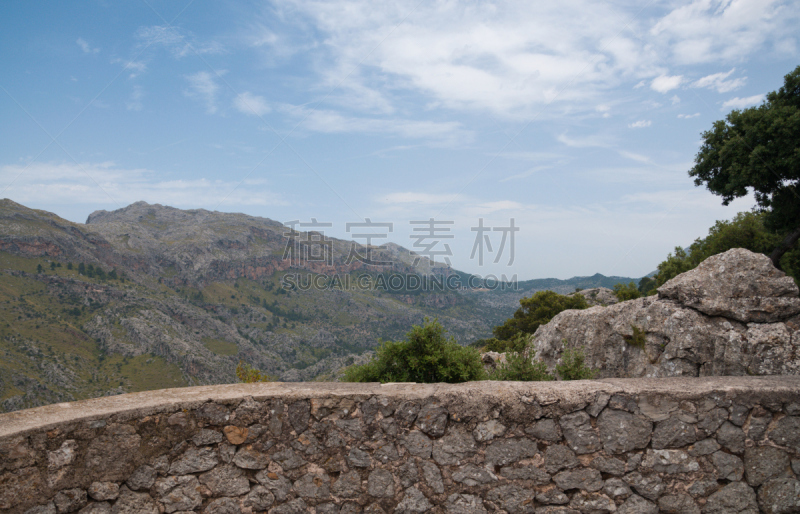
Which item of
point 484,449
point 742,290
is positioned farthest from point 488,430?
point 742,290

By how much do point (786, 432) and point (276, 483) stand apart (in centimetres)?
466

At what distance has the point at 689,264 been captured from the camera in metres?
23.6

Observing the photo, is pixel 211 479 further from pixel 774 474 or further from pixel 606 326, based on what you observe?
pixel 606 326

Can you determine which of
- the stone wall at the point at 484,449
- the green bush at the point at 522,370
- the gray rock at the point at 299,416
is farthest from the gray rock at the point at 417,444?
the green bush at the point at 522,370

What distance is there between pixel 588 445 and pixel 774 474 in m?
1.77

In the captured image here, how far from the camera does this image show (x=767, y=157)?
12.8 meters

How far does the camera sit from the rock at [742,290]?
6.38 m

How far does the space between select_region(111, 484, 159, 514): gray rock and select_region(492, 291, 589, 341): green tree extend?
3040 centimetres

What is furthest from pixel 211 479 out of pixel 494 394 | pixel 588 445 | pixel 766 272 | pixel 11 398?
pixel 11 398

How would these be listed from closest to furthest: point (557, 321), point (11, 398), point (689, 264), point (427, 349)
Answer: point (427, 349)
point (557, 321)
point (689, 264)
point (11, 398)

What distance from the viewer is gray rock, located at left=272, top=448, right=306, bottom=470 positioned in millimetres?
3695

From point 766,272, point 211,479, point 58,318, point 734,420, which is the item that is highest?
point 766,272

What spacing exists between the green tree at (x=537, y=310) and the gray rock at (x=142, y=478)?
30.4 m

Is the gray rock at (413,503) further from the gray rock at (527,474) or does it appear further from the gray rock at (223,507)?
the gray rock at (223,507)
